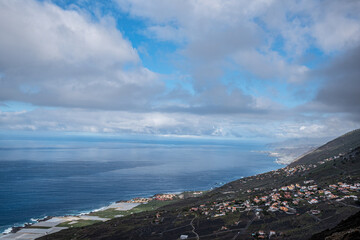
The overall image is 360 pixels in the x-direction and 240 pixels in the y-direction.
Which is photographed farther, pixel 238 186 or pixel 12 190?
pixel 12 190

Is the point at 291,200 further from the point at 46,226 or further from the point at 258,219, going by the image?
the point at 46,226

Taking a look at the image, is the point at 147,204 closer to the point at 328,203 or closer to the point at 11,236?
the point at 11,236

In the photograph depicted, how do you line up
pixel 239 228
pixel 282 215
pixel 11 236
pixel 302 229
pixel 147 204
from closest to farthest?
pixel 302 229 → pixel 239 228 → pixel 282 215 → pixel 11 236 → pixel 147 204

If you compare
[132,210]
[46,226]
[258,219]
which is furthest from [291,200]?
[46,226]

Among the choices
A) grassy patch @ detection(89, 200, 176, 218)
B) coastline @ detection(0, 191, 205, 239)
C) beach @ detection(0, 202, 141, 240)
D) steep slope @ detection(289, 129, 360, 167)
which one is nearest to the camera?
beach @ detection(0, 202, 141, 240)

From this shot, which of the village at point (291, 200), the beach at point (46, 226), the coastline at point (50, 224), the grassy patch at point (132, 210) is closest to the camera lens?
the village at point (291, 200)

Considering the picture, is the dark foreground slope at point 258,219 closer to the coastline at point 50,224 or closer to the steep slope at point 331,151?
the coastline at point 50,224

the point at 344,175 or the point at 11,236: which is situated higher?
the point at 344,175

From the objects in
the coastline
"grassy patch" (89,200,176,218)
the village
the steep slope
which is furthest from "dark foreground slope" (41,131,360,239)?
the steep slope

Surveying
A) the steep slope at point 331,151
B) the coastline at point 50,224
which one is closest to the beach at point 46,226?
the coastline at point 50,224

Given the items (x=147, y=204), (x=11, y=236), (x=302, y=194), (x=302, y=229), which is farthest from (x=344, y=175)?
(x=11, y=236)

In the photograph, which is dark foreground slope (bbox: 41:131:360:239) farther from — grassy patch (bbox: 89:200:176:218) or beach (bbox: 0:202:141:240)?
grassy patch (bbox: 89:200:176:218)
